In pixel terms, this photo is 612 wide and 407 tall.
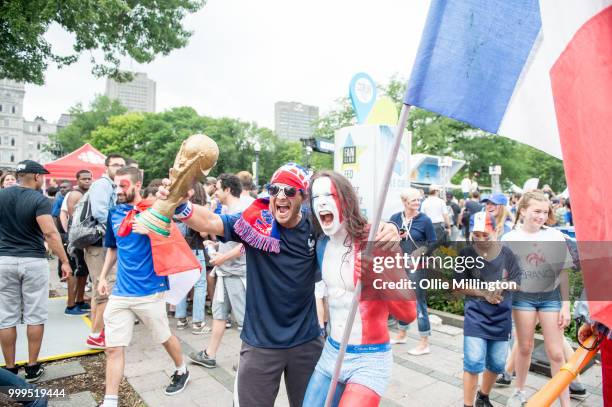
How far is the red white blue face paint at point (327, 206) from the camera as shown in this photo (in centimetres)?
215

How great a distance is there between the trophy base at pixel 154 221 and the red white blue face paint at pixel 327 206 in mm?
801

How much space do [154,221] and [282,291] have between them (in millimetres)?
886

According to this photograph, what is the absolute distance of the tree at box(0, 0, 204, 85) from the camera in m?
6.79

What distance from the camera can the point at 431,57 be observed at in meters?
1.69

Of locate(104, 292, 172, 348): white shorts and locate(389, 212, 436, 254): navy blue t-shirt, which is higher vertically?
locate(389, 212, 436, 254): navy blue t-shirt

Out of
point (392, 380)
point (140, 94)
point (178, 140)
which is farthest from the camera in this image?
point (140, 94)

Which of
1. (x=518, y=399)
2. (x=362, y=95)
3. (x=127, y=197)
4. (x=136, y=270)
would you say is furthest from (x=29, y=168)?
(x=362, y=95)

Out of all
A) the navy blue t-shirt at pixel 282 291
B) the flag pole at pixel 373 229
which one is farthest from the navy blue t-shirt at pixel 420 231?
the flag pole at pixel 373 229

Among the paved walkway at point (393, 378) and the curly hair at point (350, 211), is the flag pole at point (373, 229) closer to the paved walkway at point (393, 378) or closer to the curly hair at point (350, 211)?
the curly hair at point (350, 211)

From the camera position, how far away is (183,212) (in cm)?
210

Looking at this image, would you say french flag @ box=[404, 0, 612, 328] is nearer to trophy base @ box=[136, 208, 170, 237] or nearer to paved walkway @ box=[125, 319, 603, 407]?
trophy base @ box=[136, 208, 170, 237]

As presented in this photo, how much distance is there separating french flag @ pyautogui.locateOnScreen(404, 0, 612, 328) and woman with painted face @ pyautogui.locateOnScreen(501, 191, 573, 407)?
1878mm

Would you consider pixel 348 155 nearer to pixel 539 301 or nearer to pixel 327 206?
pixel 539 301

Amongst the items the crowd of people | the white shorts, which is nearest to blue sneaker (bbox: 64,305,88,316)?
the crowd of people
